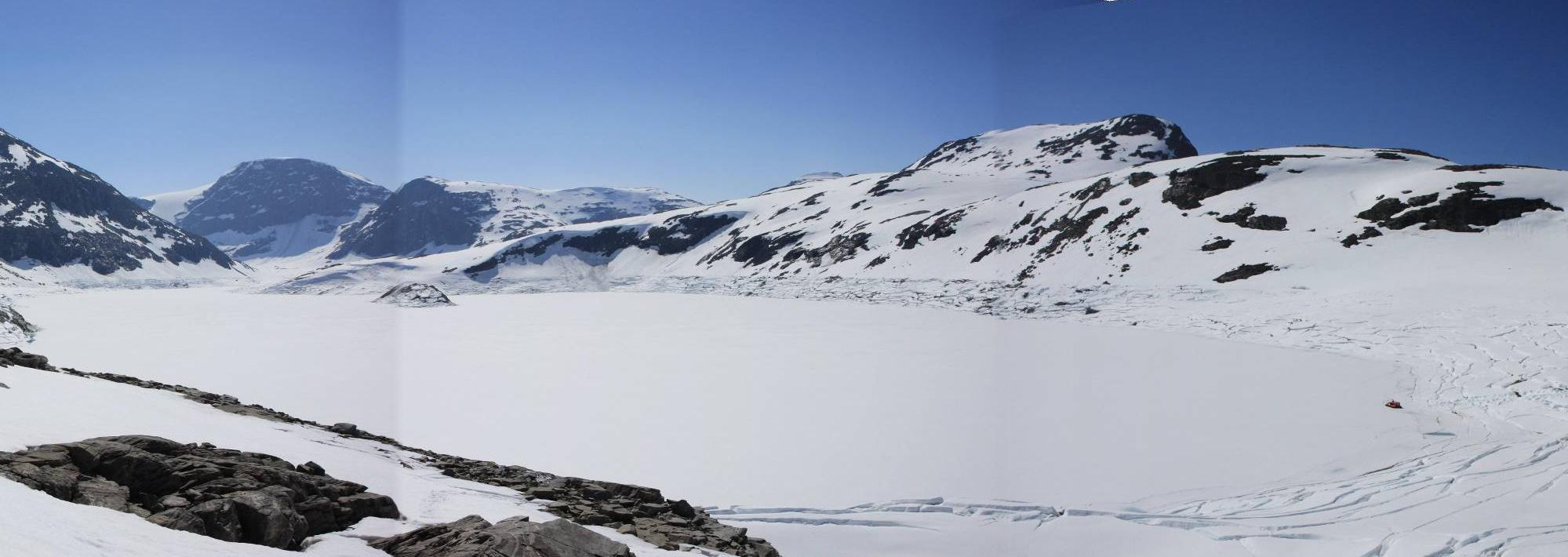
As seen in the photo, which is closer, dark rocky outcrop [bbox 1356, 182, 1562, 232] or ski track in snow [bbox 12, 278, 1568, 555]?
ski track in snow [bbox 12, 278, 1568, 555]

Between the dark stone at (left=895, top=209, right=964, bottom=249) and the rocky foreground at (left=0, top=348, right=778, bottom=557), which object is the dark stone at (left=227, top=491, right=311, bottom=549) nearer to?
the rocky foreground at (left=0, top=348, right=778, bottom=557)

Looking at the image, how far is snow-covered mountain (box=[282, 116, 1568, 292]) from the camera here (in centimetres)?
3481

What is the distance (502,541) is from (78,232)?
197838mm

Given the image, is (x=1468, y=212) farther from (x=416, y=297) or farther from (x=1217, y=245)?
(x=416, y=297)

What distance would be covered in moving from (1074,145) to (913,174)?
48335 millimetres

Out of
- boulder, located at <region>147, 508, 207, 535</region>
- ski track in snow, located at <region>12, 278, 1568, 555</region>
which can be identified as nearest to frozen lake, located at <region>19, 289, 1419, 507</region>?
ski track in snow, located at <region>12, 278, 1568, 555</region>

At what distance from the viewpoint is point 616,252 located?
4104 inches

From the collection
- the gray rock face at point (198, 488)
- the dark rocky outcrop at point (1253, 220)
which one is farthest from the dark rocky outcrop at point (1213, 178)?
the gray rock face at point (198, 488)

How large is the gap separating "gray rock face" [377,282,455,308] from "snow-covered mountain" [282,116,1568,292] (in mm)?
30478

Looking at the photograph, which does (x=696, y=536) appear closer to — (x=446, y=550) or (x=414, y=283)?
(x=446, y=550)

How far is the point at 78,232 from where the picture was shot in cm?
14188

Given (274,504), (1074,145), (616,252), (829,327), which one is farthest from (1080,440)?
(1074,145)

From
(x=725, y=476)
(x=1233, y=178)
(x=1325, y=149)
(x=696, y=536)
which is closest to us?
(x=696, y=536)

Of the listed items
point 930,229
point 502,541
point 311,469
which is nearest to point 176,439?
point 311,469
